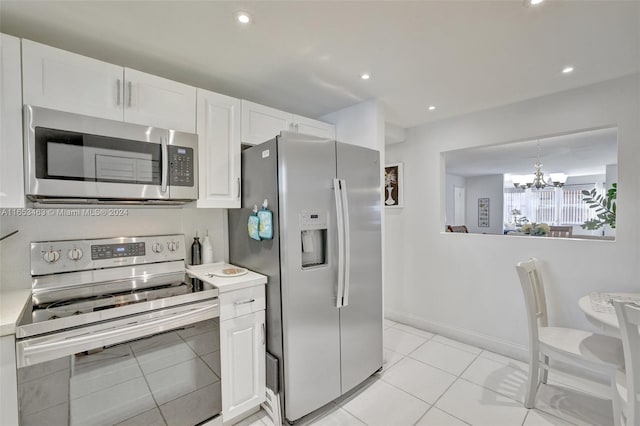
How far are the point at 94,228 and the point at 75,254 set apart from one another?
199 mm

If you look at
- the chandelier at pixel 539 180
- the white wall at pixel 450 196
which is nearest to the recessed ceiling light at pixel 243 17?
the chandelier at pixel 539 180

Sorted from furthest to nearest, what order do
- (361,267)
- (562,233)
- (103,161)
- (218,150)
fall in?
(562,233), (361,267), (218,150), (103,161)

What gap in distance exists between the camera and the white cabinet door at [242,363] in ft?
5.56

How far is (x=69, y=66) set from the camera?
58.6 inches

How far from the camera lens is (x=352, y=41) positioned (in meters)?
1.65

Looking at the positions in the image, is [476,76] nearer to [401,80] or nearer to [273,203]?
[401,80]

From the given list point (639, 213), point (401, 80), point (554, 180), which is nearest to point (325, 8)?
point (401, 80)

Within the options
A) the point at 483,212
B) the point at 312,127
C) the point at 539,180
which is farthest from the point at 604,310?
the point at 483,212

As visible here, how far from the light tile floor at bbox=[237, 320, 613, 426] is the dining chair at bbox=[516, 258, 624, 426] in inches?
6.1

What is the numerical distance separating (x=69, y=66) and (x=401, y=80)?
6.96 feet

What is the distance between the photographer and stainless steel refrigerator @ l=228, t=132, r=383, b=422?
5.72 ft

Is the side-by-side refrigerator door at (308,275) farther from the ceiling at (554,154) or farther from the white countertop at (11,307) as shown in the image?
the ceiling at (554,154)

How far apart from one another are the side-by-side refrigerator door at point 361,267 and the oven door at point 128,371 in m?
0.91

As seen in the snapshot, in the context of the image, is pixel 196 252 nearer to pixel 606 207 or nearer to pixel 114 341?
pixel 114 341
